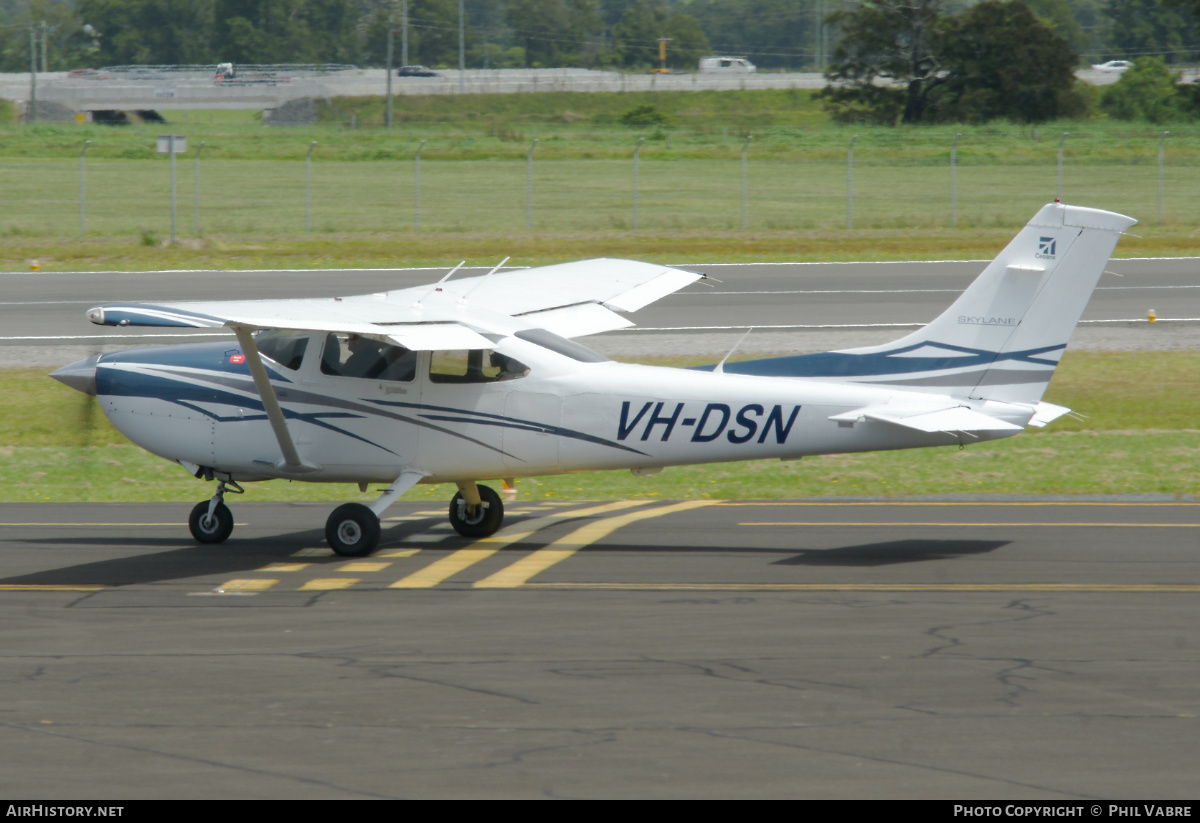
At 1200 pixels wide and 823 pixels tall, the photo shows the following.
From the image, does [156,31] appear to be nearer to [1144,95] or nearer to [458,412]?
[1144,95]

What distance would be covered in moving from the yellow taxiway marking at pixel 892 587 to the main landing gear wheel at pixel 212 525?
3537 millimetres

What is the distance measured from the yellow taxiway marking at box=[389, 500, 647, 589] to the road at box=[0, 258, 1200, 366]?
10101 mm

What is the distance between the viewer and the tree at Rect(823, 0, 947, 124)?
75562mm

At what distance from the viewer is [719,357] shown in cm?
2412

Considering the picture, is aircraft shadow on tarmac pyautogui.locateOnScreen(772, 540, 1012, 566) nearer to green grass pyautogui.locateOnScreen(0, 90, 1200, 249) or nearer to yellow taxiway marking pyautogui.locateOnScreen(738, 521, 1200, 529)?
yellow taxiway marking pyautogui.locateOnScreen(738, 521, 1200, 529)

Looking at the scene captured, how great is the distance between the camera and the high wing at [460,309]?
1094cm

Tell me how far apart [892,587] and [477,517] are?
435 cm

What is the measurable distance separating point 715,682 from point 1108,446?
10.8 metres

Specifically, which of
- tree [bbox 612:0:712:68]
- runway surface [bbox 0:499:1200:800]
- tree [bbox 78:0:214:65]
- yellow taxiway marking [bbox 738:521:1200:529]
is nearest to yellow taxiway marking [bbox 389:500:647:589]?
runway surface [bbox 0:499:1200:800]

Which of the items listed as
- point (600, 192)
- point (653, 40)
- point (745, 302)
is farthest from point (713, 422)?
point (653, 40)

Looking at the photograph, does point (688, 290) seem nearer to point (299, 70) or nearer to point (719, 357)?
point (719, 357)

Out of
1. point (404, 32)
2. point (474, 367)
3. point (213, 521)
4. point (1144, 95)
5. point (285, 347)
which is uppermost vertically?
point (404, 32)

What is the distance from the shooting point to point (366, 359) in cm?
1271
